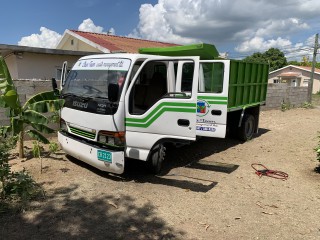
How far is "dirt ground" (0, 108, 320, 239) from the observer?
156 inches

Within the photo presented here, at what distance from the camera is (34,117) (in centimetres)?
587

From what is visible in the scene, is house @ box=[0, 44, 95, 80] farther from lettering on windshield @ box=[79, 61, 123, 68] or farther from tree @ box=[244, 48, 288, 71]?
tree @ box=[244, 48, 288, 71]

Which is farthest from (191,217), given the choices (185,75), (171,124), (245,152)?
(245,152)

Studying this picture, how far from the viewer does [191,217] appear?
4.36 meters

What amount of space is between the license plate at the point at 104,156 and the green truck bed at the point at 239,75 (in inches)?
109

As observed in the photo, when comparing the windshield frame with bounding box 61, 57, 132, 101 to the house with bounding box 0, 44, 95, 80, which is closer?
the windshield frame with bounding box 61, 57, 132, 101

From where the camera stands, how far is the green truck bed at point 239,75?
21.6 ft

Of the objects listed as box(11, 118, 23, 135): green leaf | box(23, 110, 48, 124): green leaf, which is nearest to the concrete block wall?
box(23, 110, 48, 124): green leaf

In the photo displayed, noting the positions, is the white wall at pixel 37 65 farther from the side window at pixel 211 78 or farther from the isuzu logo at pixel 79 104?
the side window at pixel 211 78

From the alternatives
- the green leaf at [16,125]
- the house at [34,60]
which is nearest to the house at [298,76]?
the house at [34,60]

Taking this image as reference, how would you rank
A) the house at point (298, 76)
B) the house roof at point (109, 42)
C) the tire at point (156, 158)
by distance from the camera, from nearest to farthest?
the tire at point (156, 158) < the house roof at point (109, 42) < the house at point (298, 76)

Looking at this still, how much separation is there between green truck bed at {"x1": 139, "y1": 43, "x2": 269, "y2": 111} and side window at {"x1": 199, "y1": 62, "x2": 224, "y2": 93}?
243 millimetres

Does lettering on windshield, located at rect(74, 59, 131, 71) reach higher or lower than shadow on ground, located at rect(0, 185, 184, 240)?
higher

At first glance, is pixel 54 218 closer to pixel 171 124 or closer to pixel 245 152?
pixel 171 124
